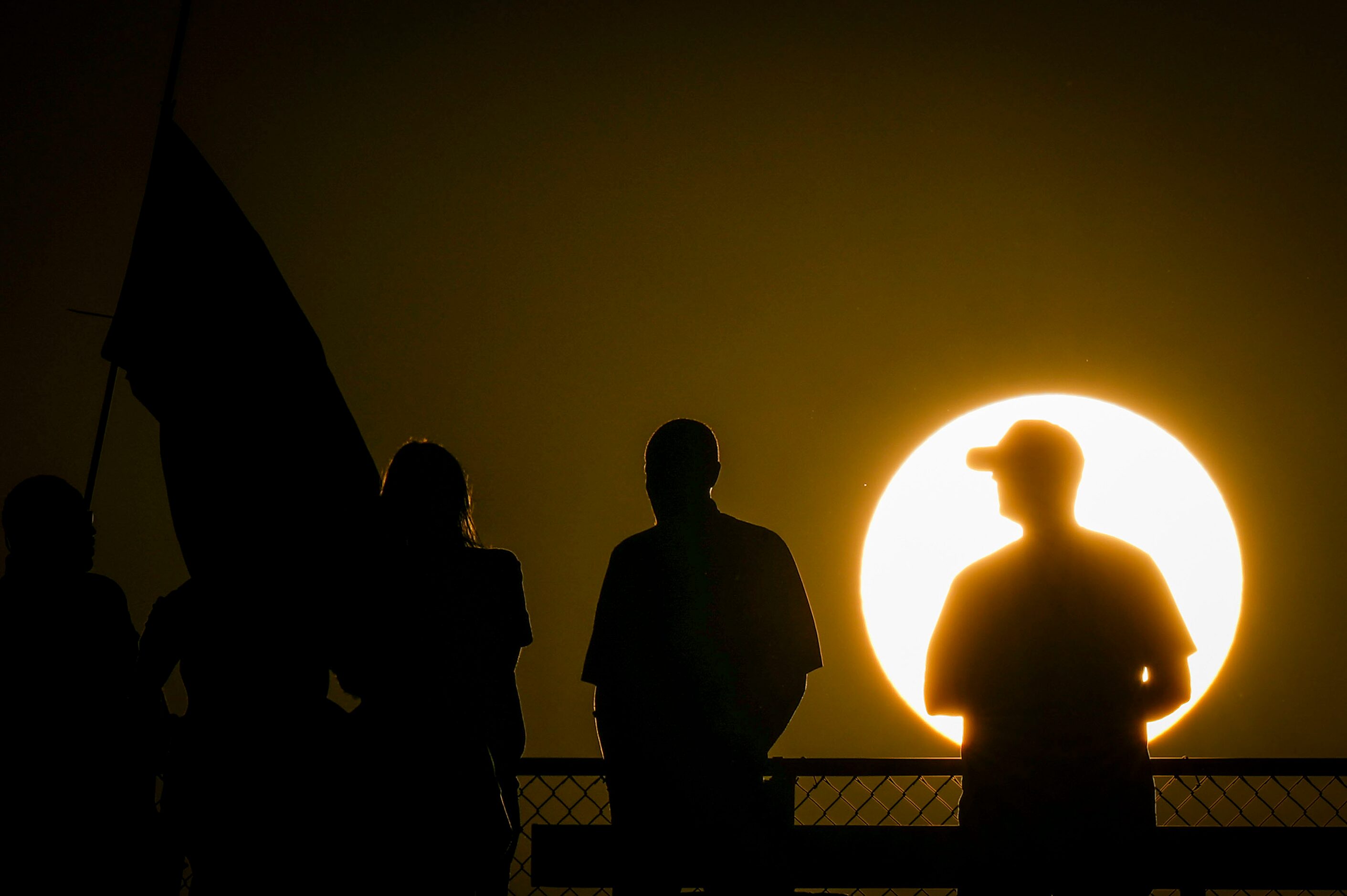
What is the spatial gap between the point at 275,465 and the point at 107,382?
2.78 ft

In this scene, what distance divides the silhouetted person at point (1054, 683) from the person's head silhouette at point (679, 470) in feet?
2.24

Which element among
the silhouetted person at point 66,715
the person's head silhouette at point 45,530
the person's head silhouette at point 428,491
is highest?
the person's head silhouette at point 428,491

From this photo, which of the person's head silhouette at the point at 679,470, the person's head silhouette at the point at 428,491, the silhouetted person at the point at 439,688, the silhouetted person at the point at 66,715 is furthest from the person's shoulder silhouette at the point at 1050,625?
the silhouetted person at the point at 66,715

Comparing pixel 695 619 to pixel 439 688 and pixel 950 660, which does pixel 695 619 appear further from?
pixel 439 688

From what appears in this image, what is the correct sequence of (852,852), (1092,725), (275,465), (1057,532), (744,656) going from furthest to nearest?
(852,852)
(744,656)
(1057,532)
(1092,725)
(275,465)

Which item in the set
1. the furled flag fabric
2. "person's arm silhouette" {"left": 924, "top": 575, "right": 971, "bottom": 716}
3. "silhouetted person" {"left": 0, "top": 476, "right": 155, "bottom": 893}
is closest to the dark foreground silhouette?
the furled flag fabric

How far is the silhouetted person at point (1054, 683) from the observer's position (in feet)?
6.38

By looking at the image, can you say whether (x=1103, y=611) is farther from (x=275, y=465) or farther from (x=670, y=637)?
(x=275, y=465)

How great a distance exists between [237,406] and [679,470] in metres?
1.31

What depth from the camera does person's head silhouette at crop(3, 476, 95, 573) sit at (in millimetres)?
2381

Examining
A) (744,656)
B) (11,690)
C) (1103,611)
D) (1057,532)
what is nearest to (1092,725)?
(1103,611)

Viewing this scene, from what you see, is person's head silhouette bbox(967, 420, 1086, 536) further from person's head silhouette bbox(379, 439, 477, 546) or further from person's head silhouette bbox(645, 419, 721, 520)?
person's head silhouette bbox(379, 439, 477, 546)

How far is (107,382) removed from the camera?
183 cm

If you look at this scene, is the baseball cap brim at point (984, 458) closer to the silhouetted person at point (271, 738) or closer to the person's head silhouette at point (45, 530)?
the silhouetted person at point (271, 738)
